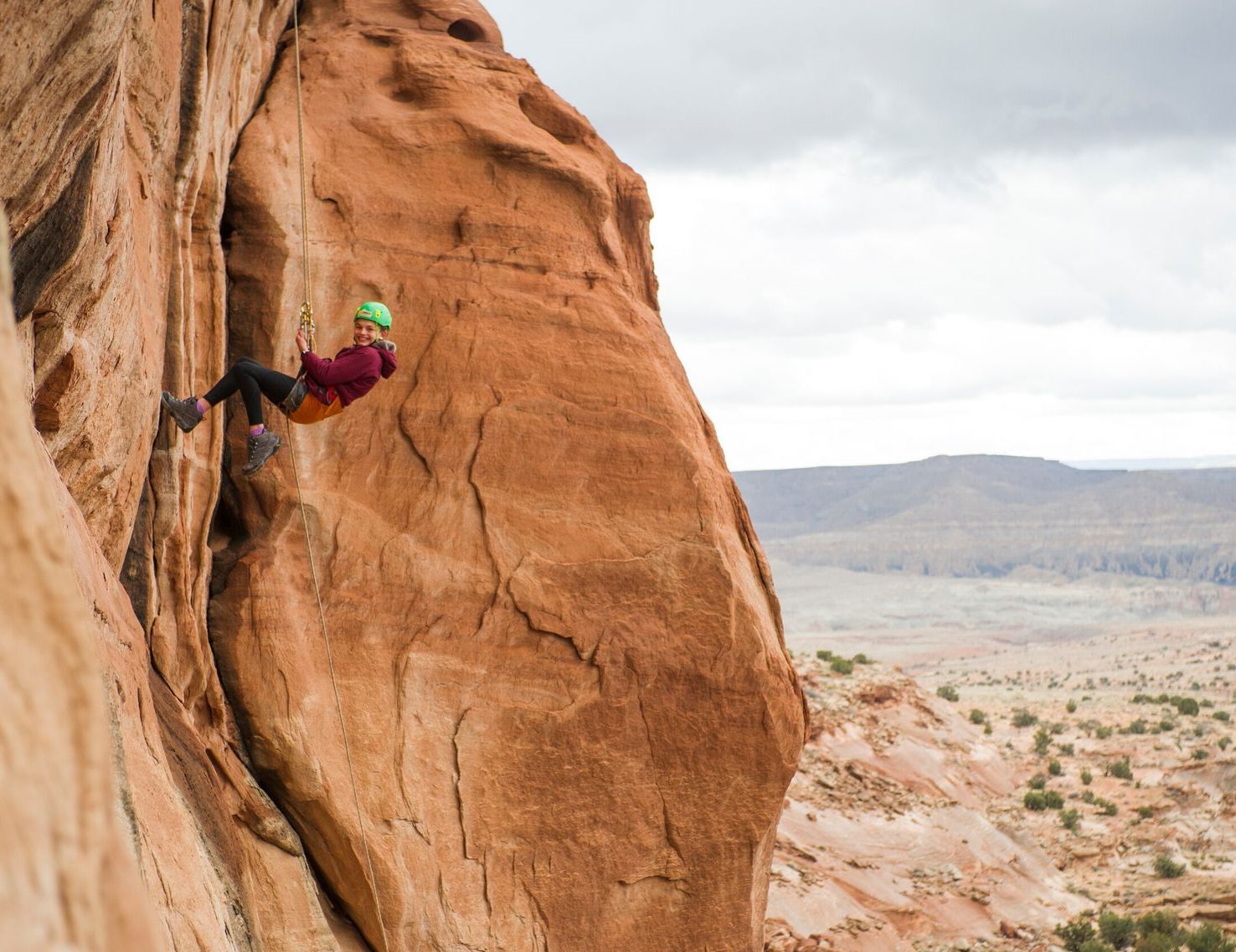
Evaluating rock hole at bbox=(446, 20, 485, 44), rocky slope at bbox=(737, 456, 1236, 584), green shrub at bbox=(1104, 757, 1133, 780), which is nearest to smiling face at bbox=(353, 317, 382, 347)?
rock hole at bbox=(446, 20, 485, 44)

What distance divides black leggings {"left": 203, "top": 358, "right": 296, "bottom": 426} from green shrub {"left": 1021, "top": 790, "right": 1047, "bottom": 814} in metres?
21.2

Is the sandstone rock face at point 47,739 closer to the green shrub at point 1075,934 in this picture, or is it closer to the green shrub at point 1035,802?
the green shrub at point 1075,934

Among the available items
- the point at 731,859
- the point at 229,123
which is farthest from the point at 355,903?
the point at 229,123

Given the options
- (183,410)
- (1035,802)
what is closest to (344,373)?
(183,410)

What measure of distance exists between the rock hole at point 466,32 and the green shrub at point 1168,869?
1877cm

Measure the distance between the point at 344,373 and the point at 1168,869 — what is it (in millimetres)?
19369

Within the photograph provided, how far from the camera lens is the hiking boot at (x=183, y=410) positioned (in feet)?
28.2

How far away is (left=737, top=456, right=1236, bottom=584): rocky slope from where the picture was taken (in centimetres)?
12988

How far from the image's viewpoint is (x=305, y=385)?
8.88 metres

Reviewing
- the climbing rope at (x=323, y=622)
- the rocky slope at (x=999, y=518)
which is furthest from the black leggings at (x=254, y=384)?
the rocky slope at (x=999, y=518)

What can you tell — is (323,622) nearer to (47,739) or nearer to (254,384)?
(254,384)

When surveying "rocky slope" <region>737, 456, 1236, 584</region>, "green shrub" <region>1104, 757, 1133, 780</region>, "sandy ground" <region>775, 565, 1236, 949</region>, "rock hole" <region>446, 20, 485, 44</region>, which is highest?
"rock hole" <region>446, 20, 485, 44</region>

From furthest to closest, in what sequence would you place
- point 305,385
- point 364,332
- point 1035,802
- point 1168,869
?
1. point 1035,802
2. point 1168,869
3. point 364,332
4. point 305,385

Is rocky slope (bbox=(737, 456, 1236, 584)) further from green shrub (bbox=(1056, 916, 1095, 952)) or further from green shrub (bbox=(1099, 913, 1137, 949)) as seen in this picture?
green shrub (bbox=(1056, 916, 1095, 952))
